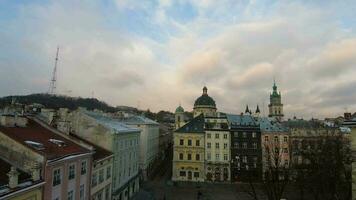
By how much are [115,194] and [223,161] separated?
33.4 metres

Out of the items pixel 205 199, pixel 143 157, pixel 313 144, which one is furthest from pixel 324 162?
pixel 143 157

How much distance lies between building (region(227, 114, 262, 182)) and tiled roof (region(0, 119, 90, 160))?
44.8m

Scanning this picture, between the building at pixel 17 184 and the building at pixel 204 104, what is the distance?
90994 millimetres

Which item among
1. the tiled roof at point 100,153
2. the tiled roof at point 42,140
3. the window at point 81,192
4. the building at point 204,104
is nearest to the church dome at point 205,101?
the building at point 204,104

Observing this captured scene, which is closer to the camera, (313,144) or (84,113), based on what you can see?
(84,113)

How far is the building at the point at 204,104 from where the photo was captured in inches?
4412

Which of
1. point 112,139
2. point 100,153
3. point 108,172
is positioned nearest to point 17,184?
point 100,153

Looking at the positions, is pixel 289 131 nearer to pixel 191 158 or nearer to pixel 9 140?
pixel 191 158

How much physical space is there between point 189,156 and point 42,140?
154 ft

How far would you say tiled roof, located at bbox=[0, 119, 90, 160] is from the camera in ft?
77.2

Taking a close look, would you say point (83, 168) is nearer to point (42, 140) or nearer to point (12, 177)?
point (42, 140)

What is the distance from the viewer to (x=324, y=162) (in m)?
44.5

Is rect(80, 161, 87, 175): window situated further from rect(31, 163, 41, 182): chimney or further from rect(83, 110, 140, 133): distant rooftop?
rect(83, 110, 140, 133): distant rooftop

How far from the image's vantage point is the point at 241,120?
74.1 m
